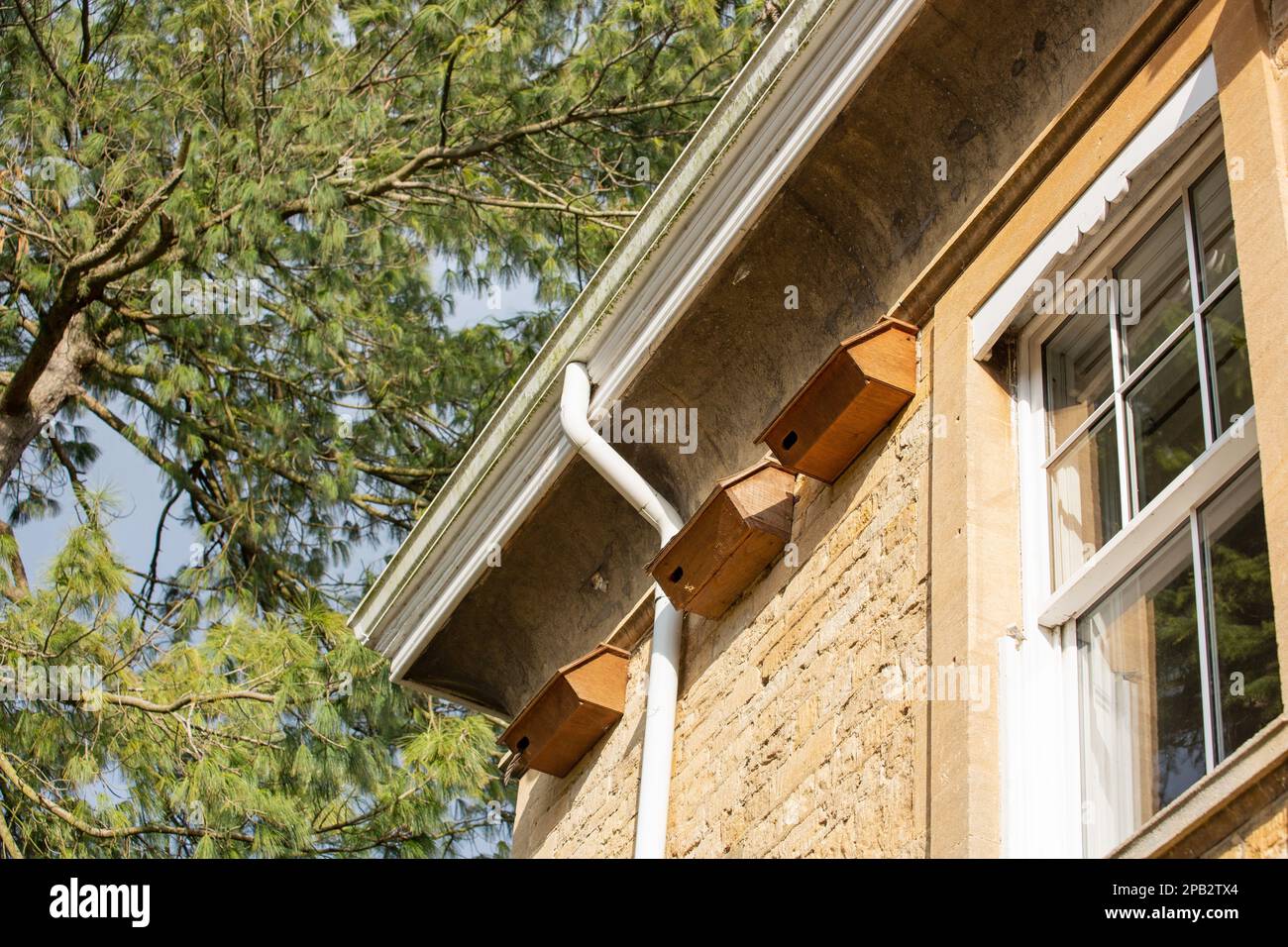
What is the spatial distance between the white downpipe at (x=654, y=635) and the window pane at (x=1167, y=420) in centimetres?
211

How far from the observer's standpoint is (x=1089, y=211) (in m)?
4.18

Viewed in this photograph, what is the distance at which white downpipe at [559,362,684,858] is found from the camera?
17.6ft

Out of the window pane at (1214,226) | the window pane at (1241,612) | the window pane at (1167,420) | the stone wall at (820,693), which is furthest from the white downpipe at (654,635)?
the window pane at (1214,226)

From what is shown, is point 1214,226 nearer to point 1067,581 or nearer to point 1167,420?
point 1167,420

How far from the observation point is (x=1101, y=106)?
4.30m

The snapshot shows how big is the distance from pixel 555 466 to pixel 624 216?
5.45 m

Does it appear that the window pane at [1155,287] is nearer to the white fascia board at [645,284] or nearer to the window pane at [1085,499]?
the window pane at [1085,499]

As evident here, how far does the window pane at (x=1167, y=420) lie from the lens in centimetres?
372

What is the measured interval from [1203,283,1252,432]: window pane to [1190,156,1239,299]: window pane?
8 centimetres

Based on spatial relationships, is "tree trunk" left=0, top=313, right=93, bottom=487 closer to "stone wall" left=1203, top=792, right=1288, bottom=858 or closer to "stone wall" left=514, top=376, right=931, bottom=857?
"stone wall" left=514, top=376, right=931, bottom=857

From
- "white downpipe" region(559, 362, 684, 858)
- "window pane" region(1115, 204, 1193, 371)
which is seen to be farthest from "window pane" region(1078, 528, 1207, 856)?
"white downpipe" region(559, 362, 684, 858)

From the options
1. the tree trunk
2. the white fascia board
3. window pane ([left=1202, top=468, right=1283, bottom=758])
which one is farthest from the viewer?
the tree trunk
